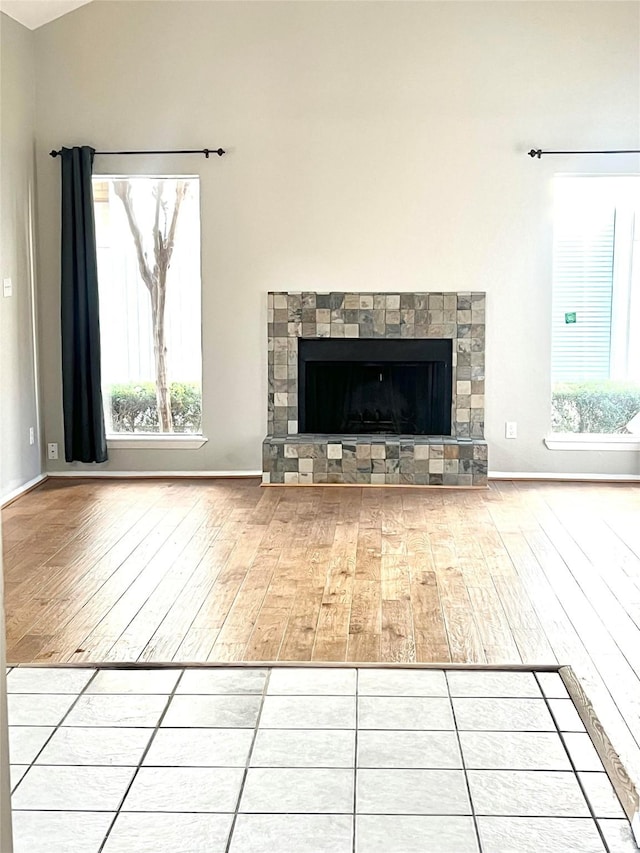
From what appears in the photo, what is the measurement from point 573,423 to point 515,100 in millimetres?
2112

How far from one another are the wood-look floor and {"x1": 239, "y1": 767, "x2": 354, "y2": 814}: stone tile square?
30.6 inches

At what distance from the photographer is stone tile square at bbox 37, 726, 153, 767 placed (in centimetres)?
275

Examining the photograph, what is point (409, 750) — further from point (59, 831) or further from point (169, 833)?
point (59, 831)

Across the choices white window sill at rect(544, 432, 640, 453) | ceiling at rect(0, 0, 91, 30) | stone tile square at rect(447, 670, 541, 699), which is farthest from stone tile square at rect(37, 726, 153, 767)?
ceiling at rect(0, 0, 91, 30)

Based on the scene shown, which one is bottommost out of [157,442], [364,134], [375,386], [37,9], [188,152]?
[157,442]

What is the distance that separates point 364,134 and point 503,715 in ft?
14.6

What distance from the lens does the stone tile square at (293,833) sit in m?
2.34

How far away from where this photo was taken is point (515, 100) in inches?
254

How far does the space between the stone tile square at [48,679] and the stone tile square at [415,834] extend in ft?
3.90

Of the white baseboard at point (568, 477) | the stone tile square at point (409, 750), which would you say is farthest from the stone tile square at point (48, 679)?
the white baseboard at point (568, 477)

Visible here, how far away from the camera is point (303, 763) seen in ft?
8.98

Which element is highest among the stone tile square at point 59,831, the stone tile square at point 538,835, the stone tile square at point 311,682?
the stone tile square at point 311,682

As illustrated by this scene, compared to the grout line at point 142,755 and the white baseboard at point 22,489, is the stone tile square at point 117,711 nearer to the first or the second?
the grout line at point 142,755

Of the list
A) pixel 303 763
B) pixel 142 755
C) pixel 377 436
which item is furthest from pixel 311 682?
pixel 377 436
